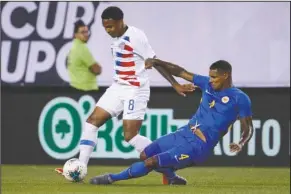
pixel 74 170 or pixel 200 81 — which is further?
pixel 74 170

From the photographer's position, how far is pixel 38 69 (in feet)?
58.9

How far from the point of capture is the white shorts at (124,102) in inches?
505

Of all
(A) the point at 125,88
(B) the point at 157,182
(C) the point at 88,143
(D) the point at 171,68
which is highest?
(D) the point at 171,68

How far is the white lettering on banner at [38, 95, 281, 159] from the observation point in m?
17.9

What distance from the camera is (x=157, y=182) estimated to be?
513 inches

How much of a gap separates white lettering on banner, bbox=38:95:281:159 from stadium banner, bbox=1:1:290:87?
1.52 feet

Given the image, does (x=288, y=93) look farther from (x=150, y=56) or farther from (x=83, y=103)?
(x=150, y=56)

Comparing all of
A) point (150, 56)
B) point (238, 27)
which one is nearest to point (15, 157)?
point (238, 27)

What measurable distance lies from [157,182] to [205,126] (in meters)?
1.50

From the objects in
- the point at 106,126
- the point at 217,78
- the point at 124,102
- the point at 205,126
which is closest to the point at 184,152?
the point at 205,126

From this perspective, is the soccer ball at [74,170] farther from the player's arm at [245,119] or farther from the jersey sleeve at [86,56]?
the jersey sleeve at [86,56]

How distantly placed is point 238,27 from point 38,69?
10.9ft

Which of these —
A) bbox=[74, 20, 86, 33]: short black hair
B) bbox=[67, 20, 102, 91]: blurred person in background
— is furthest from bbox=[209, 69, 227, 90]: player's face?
bbox=[74, 20, 86, 33]: short black hair

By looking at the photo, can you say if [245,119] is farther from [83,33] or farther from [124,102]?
[83,33]
